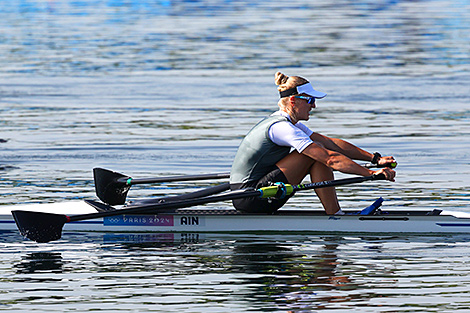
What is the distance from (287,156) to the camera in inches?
426

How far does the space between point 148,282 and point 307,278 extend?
1.38 metres

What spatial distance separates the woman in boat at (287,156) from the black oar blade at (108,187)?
1592 millimetres

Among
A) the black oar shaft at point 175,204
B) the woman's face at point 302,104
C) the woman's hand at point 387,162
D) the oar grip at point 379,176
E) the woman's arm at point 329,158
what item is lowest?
the black oar shaft at point 175,204

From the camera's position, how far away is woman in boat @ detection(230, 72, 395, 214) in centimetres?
1048

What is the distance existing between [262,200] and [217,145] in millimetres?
6899

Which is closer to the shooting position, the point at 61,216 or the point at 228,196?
the point at 228,196

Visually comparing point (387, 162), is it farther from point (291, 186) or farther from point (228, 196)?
point (228, 196)

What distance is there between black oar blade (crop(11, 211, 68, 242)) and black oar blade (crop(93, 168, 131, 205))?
47.8 inches

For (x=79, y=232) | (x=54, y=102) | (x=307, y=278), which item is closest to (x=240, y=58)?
(x=54, y=102)

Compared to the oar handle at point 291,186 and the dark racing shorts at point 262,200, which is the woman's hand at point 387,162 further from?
the dark racing shorts at point 262,200

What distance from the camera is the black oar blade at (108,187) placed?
471 inches

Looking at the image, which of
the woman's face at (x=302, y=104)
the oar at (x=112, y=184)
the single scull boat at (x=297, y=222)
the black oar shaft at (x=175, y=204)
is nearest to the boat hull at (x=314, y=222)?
the single scull boat at (x=297, y=222)

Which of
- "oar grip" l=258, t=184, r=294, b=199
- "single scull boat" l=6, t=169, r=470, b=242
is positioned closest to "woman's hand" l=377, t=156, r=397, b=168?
"single scull boat" l=6, t=169, r=470, b=242

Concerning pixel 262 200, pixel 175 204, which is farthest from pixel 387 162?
pixel 175 204
